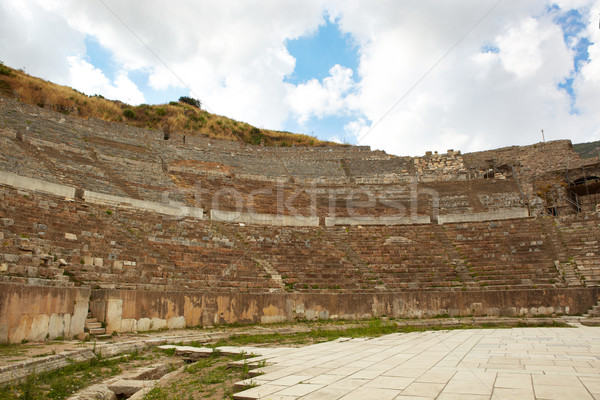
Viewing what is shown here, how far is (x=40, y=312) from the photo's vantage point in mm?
8680

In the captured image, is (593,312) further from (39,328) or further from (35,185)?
(35,185)

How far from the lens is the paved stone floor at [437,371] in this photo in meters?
3.87

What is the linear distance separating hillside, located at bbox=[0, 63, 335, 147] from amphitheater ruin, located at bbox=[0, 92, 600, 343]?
638cm

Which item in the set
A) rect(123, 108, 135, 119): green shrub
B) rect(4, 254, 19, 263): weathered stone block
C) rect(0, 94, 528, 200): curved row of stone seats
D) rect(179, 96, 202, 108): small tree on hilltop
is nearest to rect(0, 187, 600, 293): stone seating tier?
rect(4, 254, 19, 263): weathered stone block

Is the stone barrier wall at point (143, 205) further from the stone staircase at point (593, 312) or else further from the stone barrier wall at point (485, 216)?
the stone staircase at point (593, 312)

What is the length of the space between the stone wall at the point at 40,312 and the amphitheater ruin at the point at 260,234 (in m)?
0.03

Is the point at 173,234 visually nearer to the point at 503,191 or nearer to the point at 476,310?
the point at 476,310

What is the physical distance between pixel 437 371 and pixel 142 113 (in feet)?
108

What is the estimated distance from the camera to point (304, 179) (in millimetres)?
25266

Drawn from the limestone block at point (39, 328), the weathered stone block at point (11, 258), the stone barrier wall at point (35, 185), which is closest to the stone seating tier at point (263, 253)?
the weathered stone block at point (11, 258)

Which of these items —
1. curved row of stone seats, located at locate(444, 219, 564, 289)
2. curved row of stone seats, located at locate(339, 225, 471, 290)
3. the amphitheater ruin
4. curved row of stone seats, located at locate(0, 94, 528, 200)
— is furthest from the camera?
curved row of stone seats, located at locate(0, 94, 528, 200)

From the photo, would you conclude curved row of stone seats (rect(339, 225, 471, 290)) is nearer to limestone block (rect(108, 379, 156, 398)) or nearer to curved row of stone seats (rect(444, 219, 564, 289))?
curved row of stone seats (rect(444, 219, 564, 289))

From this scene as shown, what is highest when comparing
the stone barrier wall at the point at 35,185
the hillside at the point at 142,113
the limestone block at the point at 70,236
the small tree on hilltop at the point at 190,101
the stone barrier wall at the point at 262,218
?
the small tree on hilltop at the point at 190,101

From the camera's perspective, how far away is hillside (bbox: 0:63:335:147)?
2738 centimetres
